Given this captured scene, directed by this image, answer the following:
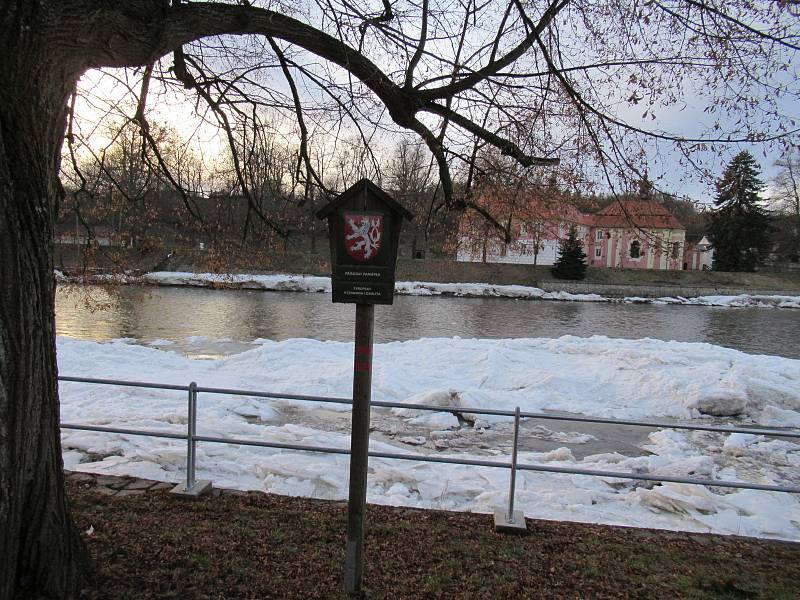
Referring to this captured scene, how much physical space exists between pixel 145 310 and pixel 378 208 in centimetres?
2743

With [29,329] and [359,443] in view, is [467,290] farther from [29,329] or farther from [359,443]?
[29,329]

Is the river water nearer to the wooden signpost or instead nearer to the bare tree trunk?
the bare tree trunk

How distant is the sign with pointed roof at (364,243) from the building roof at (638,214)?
3.55 m

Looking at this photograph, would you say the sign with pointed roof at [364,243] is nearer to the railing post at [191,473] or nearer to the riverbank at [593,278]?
the railing post at [191,473]

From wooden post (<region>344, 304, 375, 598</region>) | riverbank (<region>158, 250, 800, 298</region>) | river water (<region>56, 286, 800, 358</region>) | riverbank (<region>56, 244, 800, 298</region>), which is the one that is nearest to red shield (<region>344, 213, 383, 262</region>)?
wooden post (<region>344, 304, 375, 598</region>)

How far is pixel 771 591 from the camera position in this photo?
4145 mm

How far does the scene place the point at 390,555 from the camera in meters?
4.40

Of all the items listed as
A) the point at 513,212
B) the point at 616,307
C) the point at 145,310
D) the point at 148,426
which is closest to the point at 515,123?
the point at 513,212

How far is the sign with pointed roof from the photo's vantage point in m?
3.39

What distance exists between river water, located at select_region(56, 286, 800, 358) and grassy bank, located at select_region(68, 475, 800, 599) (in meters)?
7.46

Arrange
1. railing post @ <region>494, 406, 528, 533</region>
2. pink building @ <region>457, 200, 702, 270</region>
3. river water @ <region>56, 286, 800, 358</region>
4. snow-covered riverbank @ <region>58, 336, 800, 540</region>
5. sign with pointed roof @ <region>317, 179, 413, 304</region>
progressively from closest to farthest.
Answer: sign with pointed roof @ <region>317, 179, 413, 304</region>
railing post @ <region>494, 406, 528, 533</region>
pink building @ <region>457, 200, 702, 270</region>
snow-covered riverbank @ <region>58, 336, 800, 540</region>
river water @ <region>56, 286, 800, 358</region>

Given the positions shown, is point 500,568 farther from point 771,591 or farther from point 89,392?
point 89,392

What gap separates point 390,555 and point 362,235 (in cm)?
255

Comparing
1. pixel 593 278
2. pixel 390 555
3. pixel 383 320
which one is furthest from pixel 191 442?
pixel 593 278
